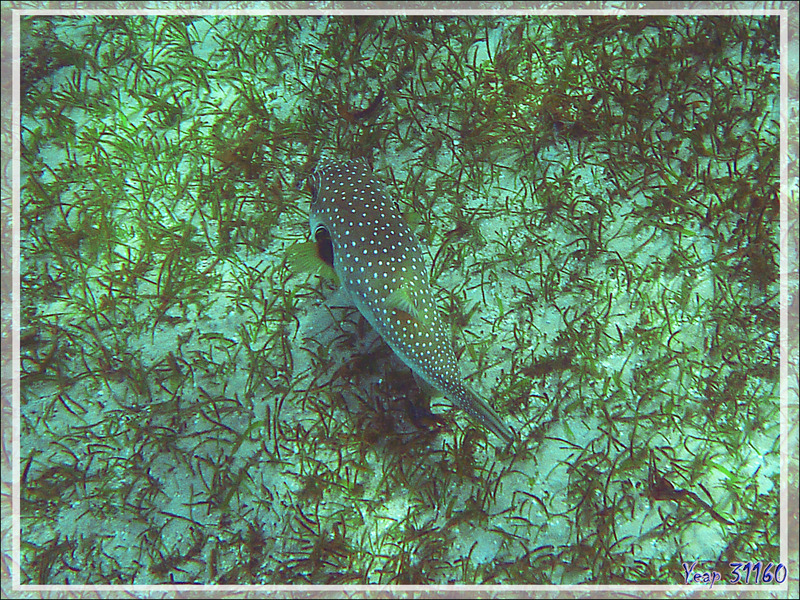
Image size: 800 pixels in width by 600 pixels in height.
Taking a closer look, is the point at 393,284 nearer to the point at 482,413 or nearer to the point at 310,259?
the point at 310,259

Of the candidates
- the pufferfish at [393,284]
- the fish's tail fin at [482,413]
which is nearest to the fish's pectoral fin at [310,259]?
the pufferfish at [393,284]

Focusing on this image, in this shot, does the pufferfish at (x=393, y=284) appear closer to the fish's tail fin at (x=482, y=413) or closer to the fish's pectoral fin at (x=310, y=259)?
the fish's tail fin at (x=482, y=413)

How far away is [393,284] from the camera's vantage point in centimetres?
358

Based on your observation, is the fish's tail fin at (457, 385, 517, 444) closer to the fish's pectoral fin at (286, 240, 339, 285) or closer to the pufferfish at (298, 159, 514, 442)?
the pufferfish at (298, 159, 514, 442)

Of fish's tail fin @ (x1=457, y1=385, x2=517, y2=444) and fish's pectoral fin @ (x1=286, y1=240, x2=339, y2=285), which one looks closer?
fish's tail fin @ (x1=457, y1=385, x2=517, y2=444)

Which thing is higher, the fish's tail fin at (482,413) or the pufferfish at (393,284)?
the pufferfish at (393,284)

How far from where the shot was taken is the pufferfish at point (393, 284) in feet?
11.6

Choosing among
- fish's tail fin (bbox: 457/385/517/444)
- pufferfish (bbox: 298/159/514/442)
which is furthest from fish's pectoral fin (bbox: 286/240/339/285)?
fish's tail fin (bbox: 457/385/517/444)

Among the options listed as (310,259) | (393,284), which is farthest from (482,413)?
(310,259)

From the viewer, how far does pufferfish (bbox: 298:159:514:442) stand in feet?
11.6

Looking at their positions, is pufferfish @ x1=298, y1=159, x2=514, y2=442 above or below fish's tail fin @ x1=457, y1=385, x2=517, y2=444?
above

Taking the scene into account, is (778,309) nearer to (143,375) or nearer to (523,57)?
(523,57)

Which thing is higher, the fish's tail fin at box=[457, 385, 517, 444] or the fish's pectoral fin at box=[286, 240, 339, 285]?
the fish's pectoral fin at box=[286, 240, 339, 285]

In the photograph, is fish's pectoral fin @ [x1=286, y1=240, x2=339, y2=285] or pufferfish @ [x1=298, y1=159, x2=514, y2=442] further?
fish's pectoral fin @ [x1=286, y1=240, x2=339, y2=285]
